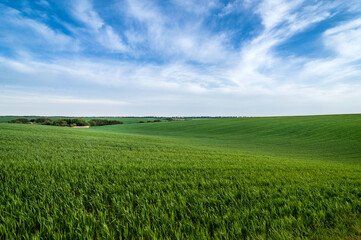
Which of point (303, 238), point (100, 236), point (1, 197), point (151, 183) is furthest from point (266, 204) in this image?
point (1, 197)

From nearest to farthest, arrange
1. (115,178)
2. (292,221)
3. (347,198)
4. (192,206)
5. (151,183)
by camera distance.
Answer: (292,221) → (192,206) → (347,198) → (151,183) → (115,178)

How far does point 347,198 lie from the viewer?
3240 millimetres

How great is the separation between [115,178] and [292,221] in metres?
3.78

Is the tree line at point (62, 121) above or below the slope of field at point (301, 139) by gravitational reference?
above

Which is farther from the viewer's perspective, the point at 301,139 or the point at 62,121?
the point at 62,121

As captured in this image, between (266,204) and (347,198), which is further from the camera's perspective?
(347,198)

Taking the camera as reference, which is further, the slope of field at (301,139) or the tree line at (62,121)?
the tree line at (62,121)

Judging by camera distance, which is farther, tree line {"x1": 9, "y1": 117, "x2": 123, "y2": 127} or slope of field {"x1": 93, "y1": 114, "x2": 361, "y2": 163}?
tree line {"x1": 9, "y1": 117, "x2": 123, "y2": 127}

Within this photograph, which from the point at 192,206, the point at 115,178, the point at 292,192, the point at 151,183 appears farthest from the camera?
the point at 115,178

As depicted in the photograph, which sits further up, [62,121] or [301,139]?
[62,121]

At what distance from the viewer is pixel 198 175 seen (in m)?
4.63

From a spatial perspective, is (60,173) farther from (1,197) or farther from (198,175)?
(198,175)

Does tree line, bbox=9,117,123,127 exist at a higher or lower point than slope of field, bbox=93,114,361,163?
higher

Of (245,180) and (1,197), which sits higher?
(1,197)
